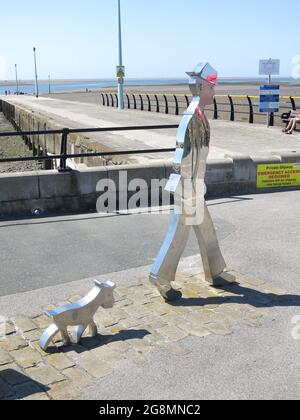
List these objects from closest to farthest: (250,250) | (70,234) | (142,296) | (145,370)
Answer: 1. (145,370)
2. (142,296)
3. (250,250)
4. (70,234)

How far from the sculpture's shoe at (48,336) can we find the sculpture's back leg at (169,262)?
1248 millimetres

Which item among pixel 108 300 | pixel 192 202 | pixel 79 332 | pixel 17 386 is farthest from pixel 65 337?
pixel 192 202

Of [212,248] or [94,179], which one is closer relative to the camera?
[212,248]

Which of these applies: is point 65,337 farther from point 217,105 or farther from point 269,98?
point 217,105

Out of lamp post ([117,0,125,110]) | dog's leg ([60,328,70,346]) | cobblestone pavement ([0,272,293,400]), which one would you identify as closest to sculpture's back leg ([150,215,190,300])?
cobblestone pavement ([0,272,293,400])

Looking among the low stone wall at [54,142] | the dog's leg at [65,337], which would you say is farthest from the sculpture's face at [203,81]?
the low stone wall at [54,142]

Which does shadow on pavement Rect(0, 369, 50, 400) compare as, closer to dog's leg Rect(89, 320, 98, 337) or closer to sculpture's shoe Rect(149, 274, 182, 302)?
dog's leg Rect(89, 320, 98, 337)

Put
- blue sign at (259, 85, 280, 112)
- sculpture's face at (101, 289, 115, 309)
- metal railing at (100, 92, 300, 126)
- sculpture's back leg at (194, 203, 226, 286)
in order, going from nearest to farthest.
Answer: sculpture's face at (101, 289, 115, 309), sculpture's back leg at (194, 203, 226, 286), blue sign at (259, 85, 280, 112), metal railing at (100, 92, 300, 126)

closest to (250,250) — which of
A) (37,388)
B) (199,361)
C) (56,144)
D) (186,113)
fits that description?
(186,113)

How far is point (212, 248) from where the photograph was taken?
5.47 m

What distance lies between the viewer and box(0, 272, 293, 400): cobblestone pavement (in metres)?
3.77

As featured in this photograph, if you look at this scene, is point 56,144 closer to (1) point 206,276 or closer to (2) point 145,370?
(1) point 206,276

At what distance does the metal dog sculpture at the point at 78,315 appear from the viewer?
13.6 feet

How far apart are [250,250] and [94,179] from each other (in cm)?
329
